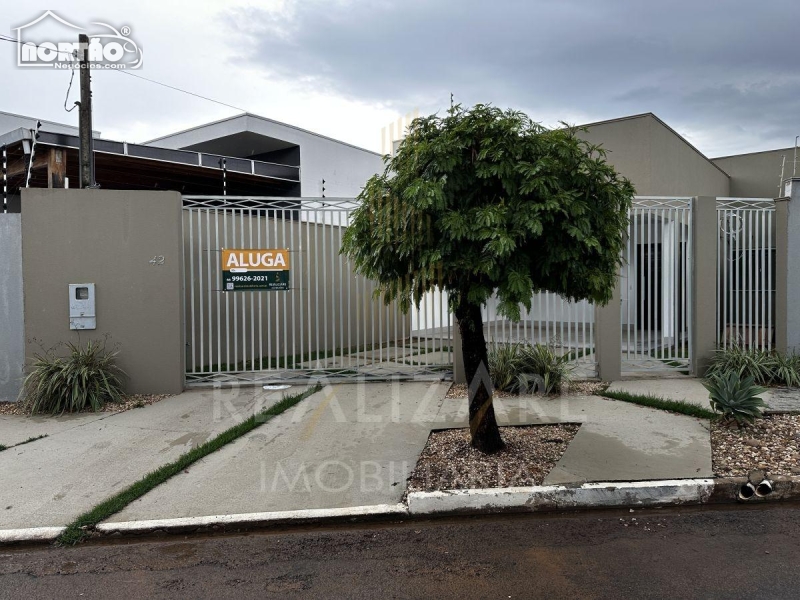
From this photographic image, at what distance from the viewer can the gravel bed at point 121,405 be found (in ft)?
23.7

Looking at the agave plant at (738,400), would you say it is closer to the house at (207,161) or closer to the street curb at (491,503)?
the street curb at (491,503)

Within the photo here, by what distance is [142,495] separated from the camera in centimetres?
460

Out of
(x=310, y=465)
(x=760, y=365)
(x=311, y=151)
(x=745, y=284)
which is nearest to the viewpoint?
(x=310, y=465)

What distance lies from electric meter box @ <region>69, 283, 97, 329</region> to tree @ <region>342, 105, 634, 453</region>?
4812mm

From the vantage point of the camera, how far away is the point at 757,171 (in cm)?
1628

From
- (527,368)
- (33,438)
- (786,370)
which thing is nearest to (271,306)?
(33,438)

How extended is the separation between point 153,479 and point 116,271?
400cm

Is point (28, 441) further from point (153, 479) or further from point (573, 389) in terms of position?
point (573, 389)

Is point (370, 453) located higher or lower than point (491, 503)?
higher

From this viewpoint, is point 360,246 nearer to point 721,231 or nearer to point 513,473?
point 513,473

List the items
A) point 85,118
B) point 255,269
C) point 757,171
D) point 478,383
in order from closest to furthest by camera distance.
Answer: point 478,383 < point 255,269 < point 85,118 < point 757,171

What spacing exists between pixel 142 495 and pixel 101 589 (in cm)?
128

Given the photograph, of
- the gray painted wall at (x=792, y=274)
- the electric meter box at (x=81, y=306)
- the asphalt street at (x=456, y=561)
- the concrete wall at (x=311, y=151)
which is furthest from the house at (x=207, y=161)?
the gray painted wall at (x=792, y=274)

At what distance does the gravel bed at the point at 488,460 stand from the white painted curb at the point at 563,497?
0.52ft
